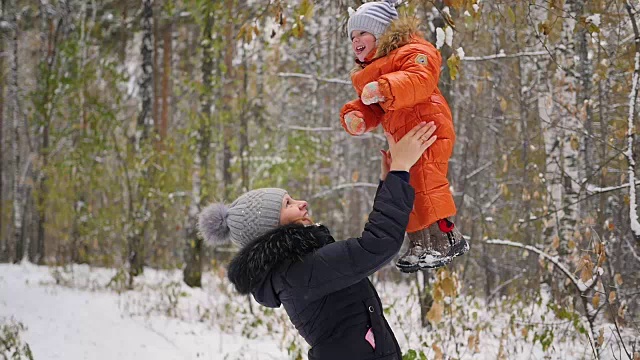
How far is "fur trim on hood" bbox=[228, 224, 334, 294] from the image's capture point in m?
2.24

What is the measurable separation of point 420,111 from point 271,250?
0.82 m

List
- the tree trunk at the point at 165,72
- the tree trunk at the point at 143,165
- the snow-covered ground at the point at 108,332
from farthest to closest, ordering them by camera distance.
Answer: the tree trunk at the point at 165,72 → the tree trunk at the point at 143,165 → the snow-covered ground at the point at 108,332

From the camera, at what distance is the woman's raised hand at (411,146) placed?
212 centimetres

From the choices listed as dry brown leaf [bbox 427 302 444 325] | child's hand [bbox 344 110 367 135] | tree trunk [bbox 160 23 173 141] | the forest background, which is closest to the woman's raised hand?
child's hand [bbox 344 110 367 135]

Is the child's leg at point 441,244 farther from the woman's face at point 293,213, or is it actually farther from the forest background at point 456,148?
the forest background at point 456,148

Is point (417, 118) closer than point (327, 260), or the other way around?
point (327, 260)

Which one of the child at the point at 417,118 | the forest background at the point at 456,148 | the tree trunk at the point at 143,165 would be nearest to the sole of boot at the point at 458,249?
the child at the point at 417,118

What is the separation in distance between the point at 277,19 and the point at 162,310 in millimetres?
5193

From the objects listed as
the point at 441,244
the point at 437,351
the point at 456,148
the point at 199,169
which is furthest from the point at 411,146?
the point at 456,148

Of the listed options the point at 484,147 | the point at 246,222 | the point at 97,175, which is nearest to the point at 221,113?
the point at 97,175

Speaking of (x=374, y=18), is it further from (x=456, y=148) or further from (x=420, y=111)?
(x=456, y=148)

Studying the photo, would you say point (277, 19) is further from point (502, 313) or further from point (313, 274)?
point (502, 313)

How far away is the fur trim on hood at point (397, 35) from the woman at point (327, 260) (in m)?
0.34

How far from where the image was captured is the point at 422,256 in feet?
7.37
